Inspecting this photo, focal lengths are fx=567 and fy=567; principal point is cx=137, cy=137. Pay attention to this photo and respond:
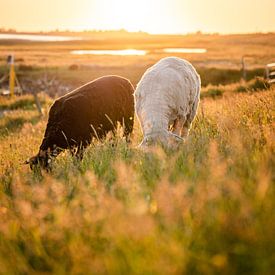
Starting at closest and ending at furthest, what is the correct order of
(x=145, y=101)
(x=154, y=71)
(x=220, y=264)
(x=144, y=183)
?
(x=220, y=264) → (x=144, y=183) → (x=145, y=101) → (x=154, y=71)

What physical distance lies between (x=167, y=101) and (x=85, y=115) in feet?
4.60

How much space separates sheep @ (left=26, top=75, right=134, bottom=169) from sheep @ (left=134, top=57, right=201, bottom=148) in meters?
0.59

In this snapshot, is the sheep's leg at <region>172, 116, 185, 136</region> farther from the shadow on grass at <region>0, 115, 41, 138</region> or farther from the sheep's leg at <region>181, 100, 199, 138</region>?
the shadow on grass at <region>0, 115, 41, 138</region>

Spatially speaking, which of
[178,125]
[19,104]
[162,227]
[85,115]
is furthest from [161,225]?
[19,104]

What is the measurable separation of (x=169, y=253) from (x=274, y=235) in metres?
0.53

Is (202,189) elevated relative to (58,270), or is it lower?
elevated

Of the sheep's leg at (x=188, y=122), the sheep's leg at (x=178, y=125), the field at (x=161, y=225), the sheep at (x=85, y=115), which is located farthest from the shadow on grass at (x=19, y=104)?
the field at (x=161, y=225)

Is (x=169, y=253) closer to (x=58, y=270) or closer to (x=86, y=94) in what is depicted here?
(x=58, y=270)

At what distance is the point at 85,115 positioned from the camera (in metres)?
8.00

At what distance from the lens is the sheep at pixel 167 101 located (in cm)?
653

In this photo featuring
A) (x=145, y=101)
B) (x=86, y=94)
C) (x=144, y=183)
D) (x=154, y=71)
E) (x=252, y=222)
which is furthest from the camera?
(x=86, y=94)

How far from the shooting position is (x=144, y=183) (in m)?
3.79

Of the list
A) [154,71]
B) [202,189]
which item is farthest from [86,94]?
[202,189]

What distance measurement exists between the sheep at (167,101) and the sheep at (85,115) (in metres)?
0.59
